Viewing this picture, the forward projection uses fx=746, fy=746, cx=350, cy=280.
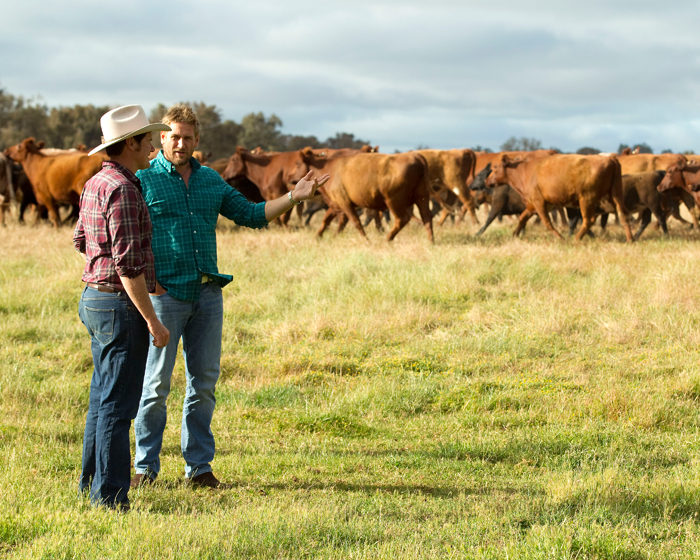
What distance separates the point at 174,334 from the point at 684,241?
12.5m

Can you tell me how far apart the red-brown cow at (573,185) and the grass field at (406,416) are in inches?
126

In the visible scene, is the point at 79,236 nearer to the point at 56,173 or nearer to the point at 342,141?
the point at 56,173

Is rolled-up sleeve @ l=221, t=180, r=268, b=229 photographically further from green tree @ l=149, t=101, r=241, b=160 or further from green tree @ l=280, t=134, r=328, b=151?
green tree @ l=280, t=134, r=328, b=151

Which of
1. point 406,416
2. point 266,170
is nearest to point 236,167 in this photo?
point 266,170

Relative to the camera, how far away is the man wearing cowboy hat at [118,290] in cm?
345

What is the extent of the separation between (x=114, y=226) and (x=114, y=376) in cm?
73

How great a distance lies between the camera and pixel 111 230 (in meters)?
3.44

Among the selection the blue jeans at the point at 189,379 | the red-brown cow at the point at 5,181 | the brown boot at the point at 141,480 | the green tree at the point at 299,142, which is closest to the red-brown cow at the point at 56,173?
the red-brown cow at the point at 5,181

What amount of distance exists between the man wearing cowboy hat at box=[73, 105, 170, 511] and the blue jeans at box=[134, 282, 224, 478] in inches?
18.8

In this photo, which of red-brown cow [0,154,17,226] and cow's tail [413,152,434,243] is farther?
red-brown cow [0,154,17,226]

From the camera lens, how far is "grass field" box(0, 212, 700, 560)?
3.60 m

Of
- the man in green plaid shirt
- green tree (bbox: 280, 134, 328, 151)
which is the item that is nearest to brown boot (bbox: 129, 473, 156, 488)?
the man in green plaid shirt

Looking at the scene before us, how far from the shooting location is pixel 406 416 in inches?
237

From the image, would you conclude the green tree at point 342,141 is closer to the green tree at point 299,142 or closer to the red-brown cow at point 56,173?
the green tree at point 299,142
